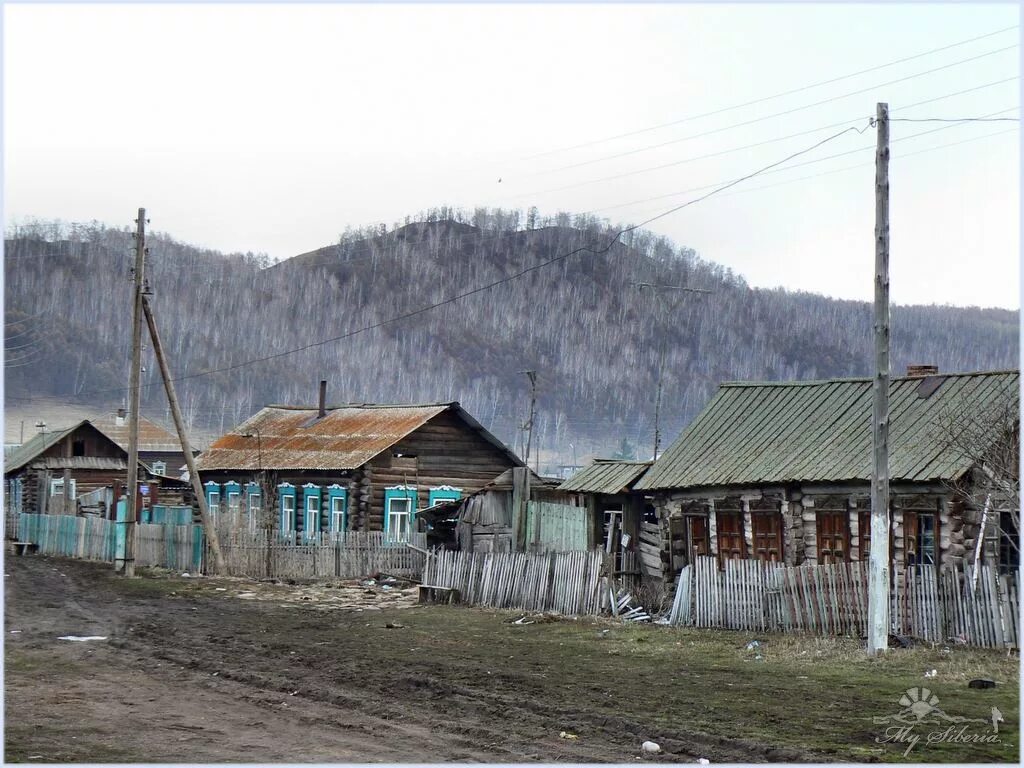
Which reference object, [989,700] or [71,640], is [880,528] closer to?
[989,700]

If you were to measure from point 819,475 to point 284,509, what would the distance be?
1002 inches

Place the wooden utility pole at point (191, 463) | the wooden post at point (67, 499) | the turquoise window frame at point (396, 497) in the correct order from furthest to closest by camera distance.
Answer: the wooden post at point (67, 499), the turquoise window frame at point (396, 497), the wooden utility pole at point (191, 463)

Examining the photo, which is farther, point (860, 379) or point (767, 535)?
point (860, 379)

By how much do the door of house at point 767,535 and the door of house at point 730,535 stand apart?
1.23 feet

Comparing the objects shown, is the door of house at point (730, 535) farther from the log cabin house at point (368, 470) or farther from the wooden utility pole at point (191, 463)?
the wooden utility pole at point (191, 463)

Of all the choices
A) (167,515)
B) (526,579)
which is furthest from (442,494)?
(526,579)

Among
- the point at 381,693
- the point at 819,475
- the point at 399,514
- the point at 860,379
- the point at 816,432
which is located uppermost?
the point at 860,379

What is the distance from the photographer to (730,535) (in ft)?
87.8

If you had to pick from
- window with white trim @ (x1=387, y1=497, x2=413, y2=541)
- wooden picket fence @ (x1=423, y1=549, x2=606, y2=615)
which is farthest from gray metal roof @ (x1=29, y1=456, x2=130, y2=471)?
wooden picket fence @ (x1=423, y1=549, x2=606, y2=615)

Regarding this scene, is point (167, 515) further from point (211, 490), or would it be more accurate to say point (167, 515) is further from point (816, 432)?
point (816, 432)

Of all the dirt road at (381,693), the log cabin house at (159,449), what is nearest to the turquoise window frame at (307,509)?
the dirt road at (381,693)

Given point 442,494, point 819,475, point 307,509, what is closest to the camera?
point 819,475

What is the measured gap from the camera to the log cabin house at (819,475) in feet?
74.8

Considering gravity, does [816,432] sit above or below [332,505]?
above
